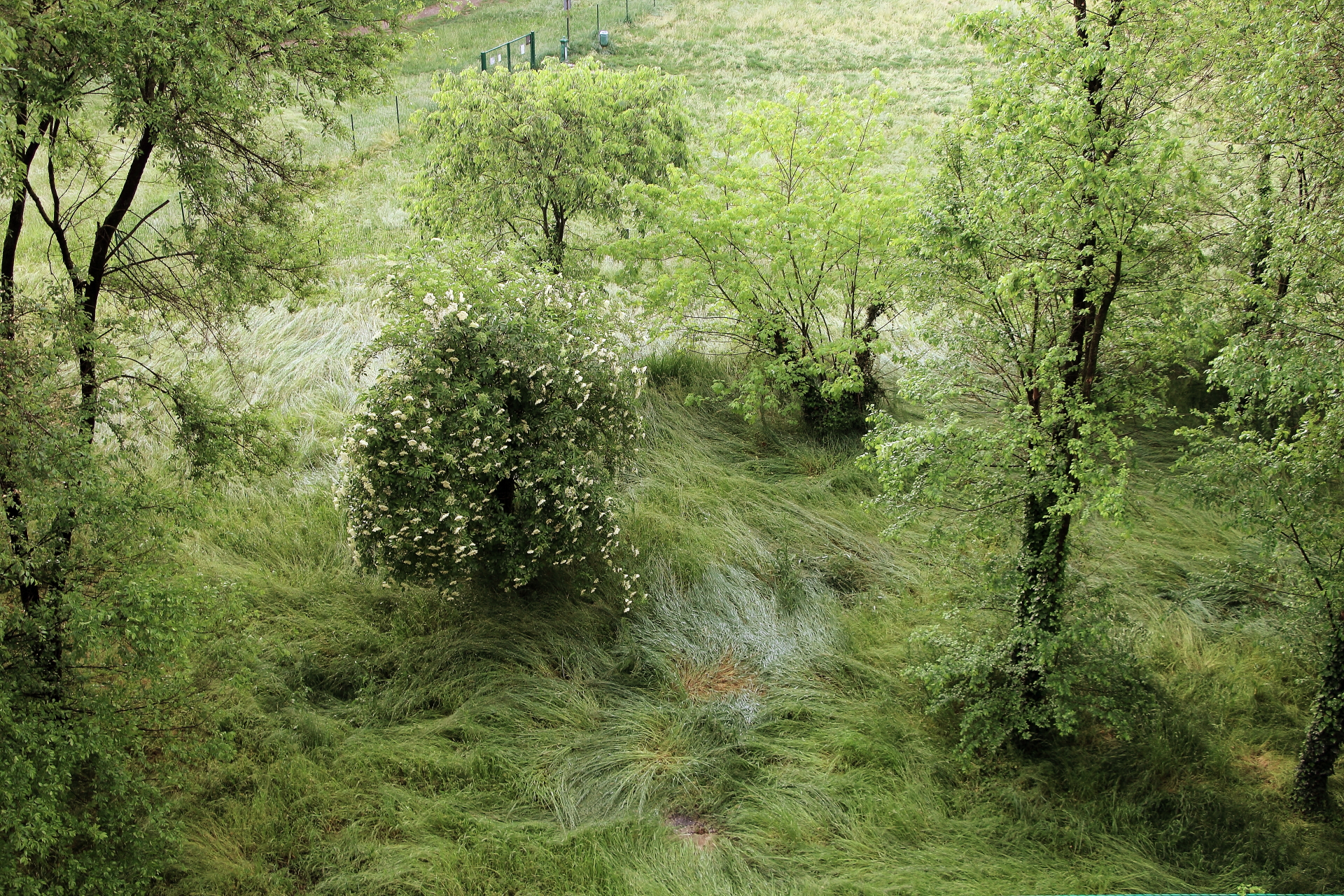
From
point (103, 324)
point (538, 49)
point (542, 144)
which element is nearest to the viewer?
point (103, 324)

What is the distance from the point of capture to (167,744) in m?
5.26

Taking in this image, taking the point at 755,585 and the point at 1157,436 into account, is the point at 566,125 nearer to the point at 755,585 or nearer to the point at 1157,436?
the point at 755,585

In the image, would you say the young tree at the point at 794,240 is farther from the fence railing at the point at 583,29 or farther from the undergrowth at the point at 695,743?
the fence railing at the point at 583,29

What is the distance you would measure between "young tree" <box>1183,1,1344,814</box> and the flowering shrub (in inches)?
155

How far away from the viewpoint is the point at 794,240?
8906mm

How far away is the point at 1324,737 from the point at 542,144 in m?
8.32

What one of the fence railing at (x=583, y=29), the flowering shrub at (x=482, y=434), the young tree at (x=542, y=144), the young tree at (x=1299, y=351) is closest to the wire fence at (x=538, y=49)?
the fence railing at (x=583, y=29)

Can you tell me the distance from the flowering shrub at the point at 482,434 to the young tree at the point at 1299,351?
3.93m

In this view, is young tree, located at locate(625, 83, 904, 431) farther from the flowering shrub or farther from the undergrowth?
the flowering shrub

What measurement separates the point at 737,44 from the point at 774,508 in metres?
19.1

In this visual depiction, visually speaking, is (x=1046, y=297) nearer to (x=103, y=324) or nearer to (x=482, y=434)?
(x=482, y=434)

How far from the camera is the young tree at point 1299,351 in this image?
470 centimetres

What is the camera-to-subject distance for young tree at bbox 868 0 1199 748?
467 cm

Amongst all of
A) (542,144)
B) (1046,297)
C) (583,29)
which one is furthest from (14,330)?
(583,29)
